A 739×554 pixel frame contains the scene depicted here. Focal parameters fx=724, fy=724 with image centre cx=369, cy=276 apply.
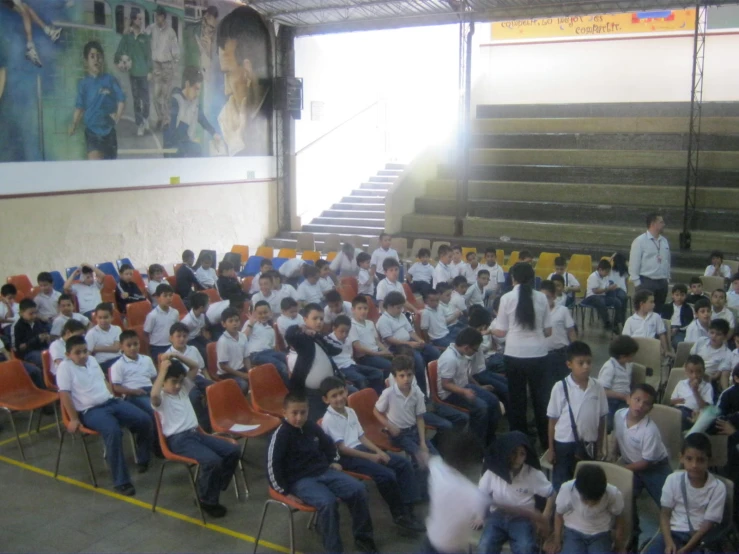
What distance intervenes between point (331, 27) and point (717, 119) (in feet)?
28.1

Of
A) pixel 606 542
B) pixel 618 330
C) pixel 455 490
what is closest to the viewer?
pixel 455 490

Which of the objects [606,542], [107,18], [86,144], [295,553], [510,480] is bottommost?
[295,553]

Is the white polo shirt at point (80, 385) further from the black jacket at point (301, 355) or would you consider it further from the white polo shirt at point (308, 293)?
the white polo shirt at point (308, 293)

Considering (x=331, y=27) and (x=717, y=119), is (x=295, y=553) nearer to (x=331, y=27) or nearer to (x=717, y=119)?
(x=331, y=27)

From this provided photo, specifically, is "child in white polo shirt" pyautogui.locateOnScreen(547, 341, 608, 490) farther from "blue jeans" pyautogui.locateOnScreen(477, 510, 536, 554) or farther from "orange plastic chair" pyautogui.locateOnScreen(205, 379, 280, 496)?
"orange plastic chair" pyautogui.locateOnScreen(205, 379, 280, 496)

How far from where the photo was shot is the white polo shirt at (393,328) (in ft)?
23.8

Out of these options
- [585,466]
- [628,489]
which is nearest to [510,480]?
[585,466]

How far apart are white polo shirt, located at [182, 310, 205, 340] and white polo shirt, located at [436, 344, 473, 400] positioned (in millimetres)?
2604

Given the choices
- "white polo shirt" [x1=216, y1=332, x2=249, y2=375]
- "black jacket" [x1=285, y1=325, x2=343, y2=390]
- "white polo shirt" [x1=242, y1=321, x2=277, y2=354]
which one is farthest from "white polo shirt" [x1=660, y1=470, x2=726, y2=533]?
"white polo shirt" [x1=242, y1=321, x2=277, y2=354]

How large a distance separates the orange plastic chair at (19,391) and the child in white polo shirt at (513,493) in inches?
150

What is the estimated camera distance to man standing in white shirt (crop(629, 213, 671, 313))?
28.0 feet

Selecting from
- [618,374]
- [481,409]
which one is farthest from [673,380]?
[481,409]

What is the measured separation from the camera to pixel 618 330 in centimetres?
997

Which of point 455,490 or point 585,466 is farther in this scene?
point 585,466
